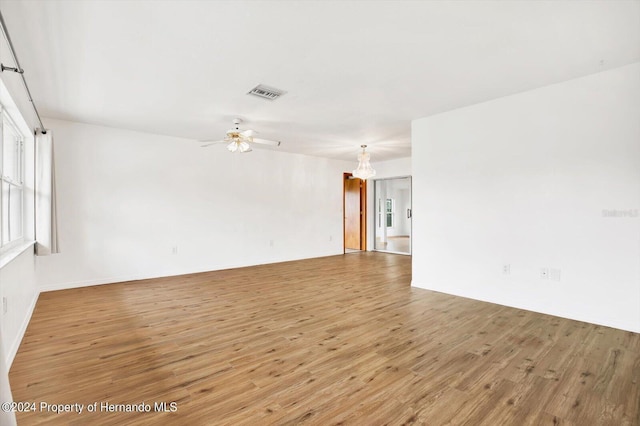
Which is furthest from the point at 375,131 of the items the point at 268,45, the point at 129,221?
the point at 129,221

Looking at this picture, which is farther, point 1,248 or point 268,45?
point 1,248

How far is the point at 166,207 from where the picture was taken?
5535 millimetres

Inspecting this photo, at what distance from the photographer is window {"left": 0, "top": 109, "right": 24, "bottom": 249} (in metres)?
3.06

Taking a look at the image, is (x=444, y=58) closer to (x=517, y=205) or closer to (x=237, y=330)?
(x=517, y=205)

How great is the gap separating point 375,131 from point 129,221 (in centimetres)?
458

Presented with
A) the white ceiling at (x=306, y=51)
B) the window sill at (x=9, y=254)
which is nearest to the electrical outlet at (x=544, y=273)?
the white ceiling at (x=306, y=51)

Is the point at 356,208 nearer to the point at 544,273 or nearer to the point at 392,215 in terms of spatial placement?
the point at 392,215

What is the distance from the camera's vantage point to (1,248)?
2715mm

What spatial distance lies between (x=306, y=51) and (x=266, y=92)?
1.06m

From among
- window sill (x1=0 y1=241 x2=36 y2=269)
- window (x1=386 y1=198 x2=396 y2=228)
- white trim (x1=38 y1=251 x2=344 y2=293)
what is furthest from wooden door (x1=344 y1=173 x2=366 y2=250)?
window sill (x1=0 y1=241 x2=36 y2=269)

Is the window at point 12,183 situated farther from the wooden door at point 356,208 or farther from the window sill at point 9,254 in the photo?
the wooden door at point 356,208

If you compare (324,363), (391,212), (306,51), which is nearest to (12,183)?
(306,51)

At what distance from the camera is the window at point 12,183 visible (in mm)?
3059

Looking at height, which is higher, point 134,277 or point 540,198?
point 540,198
